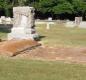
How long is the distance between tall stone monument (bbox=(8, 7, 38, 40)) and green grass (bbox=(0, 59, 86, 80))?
24.6ft

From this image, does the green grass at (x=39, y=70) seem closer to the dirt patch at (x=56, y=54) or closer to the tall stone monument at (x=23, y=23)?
the dirt patch at (x=56, y=54)

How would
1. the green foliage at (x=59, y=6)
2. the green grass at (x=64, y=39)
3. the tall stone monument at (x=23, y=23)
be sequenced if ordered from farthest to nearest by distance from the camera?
the green foliage at (x=59, y=6) → the tall stone monument at (x=23, y=23) → the green grass at (x=64, y=39)

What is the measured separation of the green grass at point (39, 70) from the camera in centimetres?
1129

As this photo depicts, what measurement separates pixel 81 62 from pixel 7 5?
61.4 metres

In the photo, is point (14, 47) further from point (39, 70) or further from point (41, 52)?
point (39, 70)

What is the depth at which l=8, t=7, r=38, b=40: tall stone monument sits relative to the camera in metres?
21.9

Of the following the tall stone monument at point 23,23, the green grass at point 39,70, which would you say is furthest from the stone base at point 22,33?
the green grass at point 39,70

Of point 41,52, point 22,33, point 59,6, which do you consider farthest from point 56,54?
point 59,6

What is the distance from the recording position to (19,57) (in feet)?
50.2

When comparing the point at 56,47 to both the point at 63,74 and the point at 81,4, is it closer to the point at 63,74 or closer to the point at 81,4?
the point at 63,74

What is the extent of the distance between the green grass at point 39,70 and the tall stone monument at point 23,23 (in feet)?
24.6

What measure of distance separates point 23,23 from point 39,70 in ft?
34.2

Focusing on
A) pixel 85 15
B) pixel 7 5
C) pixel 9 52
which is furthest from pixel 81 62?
pixel 85 15

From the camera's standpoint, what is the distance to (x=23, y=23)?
22.5 meters
